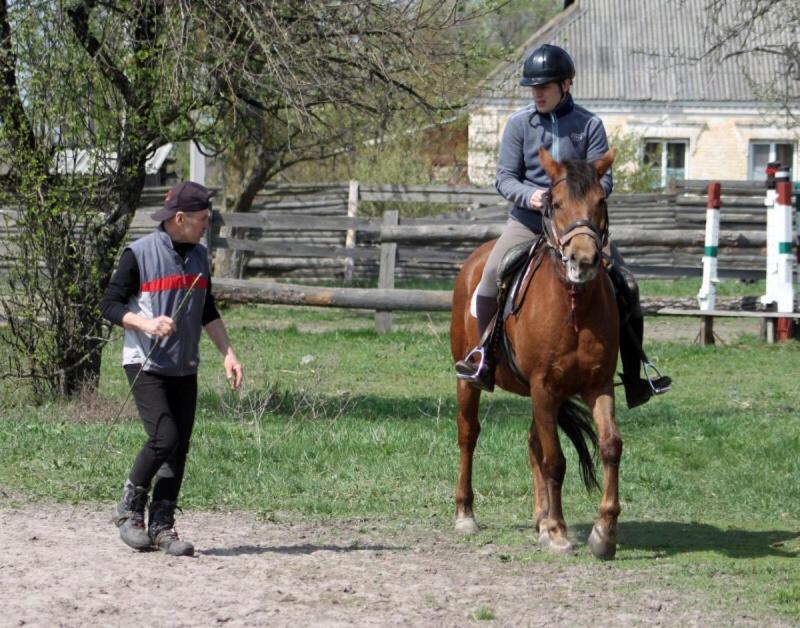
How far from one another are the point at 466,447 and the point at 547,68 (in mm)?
2335

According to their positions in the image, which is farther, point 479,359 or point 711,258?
point 711,258

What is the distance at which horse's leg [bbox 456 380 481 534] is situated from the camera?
7.61 meters

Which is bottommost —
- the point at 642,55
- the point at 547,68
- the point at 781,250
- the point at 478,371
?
the point at 478,371

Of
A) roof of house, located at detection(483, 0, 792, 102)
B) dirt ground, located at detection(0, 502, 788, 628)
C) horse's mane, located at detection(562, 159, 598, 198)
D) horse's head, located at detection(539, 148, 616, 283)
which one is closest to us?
dirt ground, located at detection(0, 502, 788, 628)

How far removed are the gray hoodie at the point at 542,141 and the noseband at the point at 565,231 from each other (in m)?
0.42

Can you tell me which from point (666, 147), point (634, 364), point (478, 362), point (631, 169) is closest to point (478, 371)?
point (478, 362)

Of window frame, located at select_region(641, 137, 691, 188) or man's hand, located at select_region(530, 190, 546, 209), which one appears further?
window frame, located at select_region(641, 137, 691, 188)

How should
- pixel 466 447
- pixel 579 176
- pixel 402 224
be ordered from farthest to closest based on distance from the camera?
1. pixel 402 224
2. pixel 466 447
3. pixel 579 176

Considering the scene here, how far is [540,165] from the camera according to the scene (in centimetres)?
730

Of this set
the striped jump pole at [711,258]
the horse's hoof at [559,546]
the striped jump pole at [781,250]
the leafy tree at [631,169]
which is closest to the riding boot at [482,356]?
the horse's hoof at [559,546]

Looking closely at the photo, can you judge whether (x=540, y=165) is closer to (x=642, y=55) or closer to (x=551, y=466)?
(x=551, y=466)

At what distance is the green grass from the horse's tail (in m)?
0.36

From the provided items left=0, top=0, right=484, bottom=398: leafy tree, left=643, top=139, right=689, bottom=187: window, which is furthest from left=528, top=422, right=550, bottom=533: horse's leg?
left=643, top=139, right=689, bottom=187: window

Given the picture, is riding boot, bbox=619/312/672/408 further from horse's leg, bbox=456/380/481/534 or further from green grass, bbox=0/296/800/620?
horse's leg, bbox=456/380/481/534
